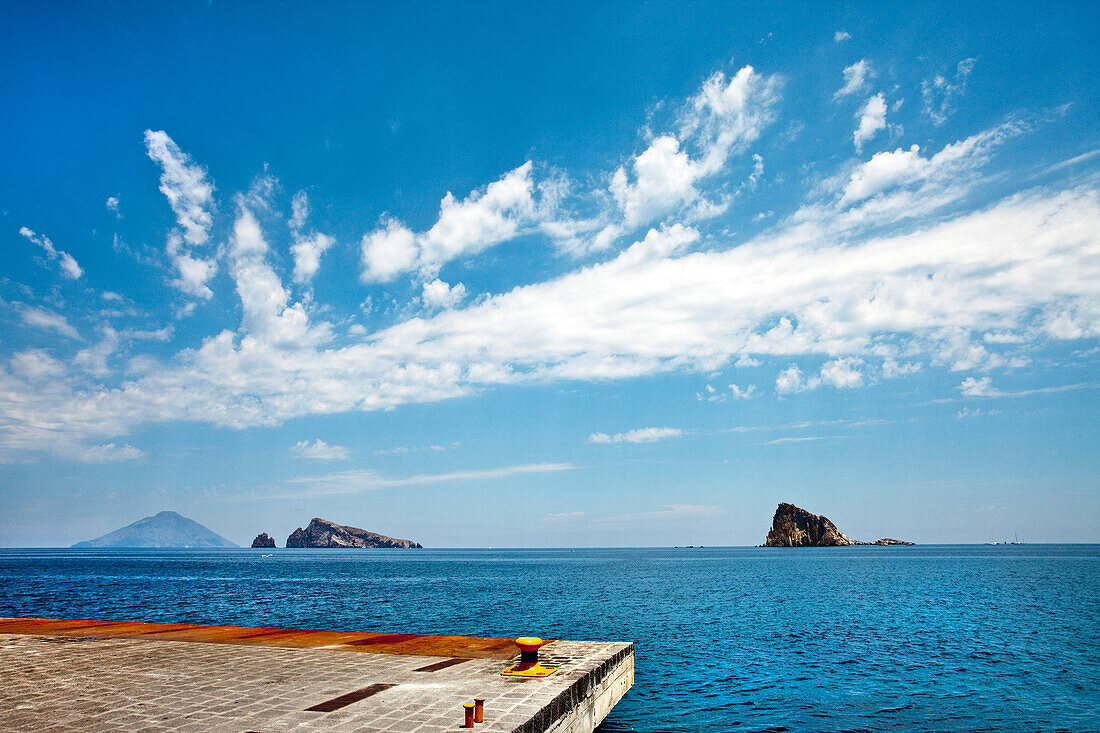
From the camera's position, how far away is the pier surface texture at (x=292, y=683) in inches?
357

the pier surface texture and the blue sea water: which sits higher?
the pier surface texture

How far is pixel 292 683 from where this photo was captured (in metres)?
11.5

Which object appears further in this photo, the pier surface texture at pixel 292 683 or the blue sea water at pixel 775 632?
the blue sea water at pixel 775 632

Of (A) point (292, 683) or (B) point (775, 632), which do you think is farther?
(B) point (775, 632)

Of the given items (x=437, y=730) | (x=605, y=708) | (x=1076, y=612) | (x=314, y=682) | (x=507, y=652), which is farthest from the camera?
(x=1076, y=612)

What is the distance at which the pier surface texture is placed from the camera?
906 centimetres

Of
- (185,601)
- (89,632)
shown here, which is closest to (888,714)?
(89,632)

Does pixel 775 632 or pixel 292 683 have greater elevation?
pixel 292 683

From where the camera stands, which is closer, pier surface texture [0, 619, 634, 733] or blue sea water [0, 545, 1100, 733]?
pier surface texture [0, 619, 634, 733]

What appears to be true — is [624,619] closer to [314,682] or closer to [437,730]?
[314,682]

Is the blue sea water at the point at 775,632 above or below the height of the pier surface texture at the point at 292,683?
below

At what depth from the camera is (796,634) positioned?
3272 cm

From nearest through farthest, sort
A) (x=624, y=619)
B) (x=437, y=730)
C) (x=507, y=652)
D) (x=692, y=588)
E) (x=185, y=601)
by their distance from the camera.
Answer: (x=437, y=730) → (x=507, y=652) → (x=624, y=619) → (x=185, y=601) → (x=692, y=588)

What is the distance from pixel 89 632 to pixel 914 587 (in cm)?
7175
